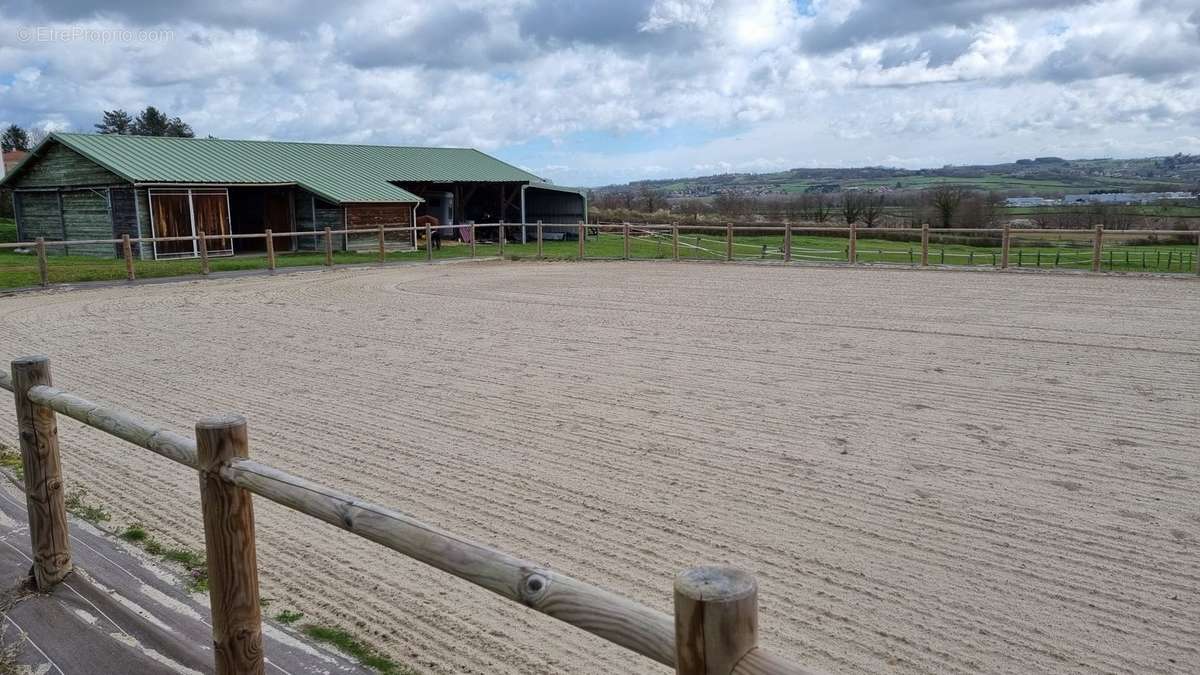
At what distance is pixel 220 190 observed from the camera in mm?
27312

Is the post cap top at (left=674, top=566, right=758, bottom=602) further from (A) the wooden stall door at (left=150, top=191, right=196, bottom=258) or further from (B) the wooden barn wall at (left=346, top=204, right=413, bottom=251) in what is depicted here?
(B) the wooden barn wall at (left=346, top=204, right=413, bottom=251)

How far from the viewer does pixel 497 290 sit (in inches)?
688

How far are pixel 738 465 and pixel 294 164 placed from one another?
28625 millimetres

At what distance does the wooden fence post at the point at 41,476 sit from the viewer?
406 centimetres

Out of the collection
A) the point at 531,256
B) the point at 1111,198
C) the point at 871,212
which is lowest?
the point at 531,256

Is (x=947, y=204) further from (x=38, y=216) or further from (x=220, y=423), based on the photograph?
(x=220, y=423)

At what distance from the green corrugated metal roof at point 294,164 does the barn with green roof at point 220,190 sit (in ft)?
0.16

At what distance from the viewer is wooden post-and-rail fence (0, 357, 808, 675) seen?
1778 millimetres

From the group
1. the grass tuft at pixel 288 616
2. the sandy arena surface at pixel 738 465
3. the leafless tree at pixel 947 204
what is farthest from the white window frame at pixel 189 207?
the leafless tree at pixel 947 204

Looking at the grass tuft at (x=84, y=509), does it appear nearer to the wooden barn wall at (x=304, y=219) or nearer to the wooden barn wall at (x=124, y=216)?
the wooden barn wall at (x=124, y=216)

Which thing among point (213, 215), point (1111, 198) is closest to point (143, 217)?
point (213, 215)

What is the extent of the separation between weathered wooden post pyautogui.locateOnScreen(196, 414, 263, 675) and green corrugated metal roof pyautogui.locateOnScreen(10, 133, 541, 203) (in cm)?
2474

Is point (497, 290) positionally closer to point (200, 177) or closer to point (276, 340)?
point (276, 340)

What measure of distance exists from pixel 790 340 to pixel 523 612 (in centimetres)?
740
